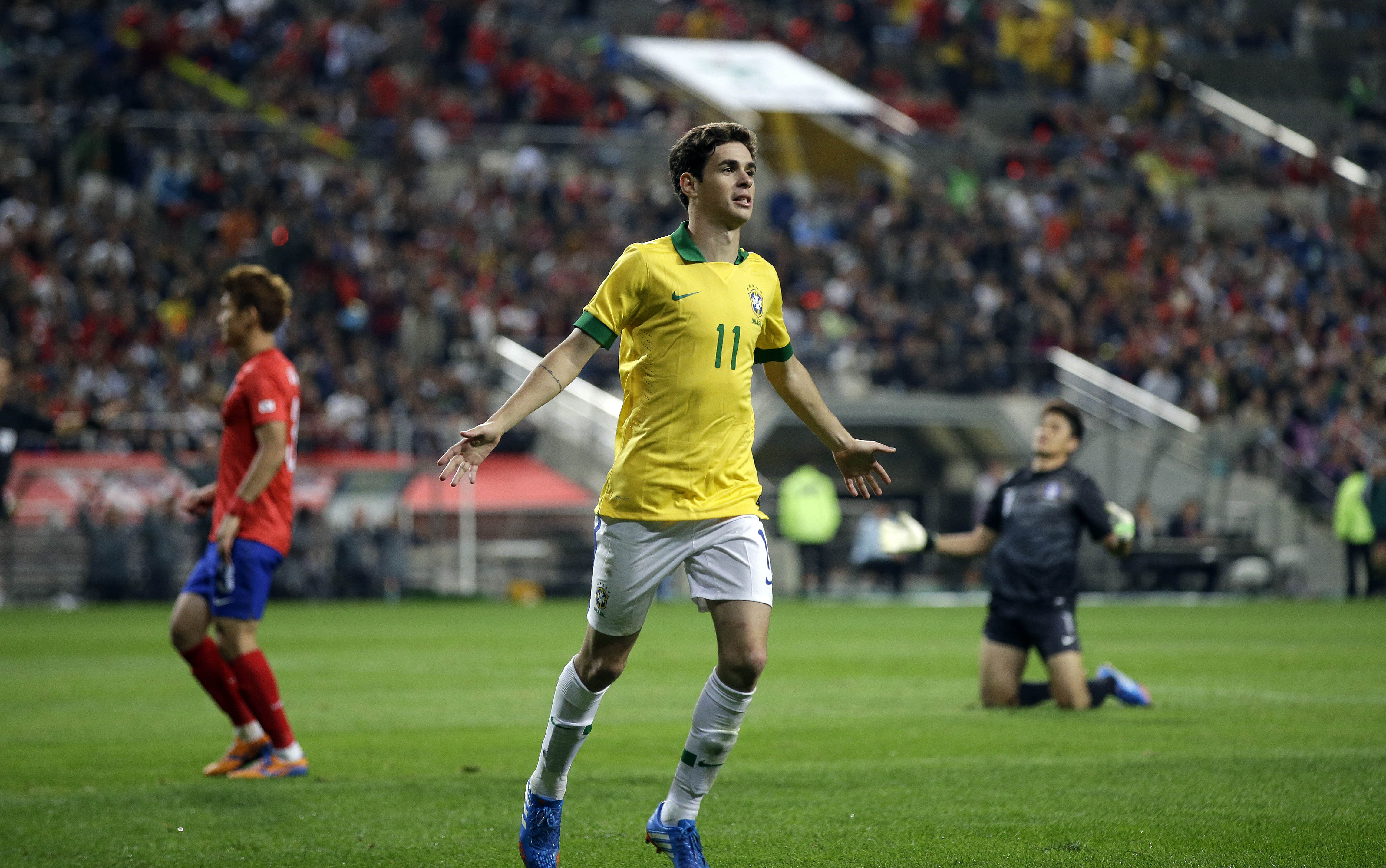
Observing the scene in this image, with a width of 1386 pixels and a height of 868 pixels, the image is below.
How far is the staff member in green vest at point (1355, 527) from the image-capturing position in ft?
84.1

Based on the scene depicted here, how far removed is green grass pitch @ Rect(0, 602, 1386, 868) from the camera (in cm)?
607

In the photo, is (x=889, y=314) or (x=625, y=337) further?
(x=889, y=314)

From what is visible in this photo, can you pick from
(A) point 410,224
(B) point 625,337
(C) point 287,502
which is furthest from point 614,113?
(B) point 625,337

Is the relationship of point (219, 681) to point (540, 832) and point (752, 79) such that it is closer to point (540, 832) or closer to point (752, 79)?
point (540, 832)

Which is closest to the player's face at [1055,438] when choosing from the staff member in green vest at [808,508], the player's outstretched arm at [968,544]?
the player's outstretched arm at [968,544]

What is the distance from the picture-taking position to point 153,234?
27891 millimetres

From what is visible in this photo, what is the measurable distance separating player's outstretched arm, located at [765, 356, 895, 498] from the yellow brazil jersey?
345 millimetres

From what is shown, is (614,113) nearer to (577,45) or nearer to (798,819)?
(577,45)

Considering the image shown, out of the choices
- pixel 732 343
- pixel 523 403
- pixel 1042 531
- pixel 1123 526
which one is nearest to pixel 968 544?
pixel 1042 531

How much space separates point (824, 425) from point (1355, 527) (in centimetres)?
2223

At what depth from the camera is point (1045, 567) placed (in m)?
10.6

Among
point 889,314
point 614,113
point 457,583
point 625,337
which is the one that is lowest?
point 457,583

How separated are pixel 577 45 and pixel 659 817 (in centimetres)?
3255

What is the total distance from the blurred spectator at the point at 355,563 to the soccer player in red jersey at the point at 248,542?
55.4ft
